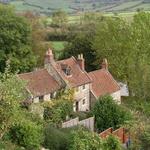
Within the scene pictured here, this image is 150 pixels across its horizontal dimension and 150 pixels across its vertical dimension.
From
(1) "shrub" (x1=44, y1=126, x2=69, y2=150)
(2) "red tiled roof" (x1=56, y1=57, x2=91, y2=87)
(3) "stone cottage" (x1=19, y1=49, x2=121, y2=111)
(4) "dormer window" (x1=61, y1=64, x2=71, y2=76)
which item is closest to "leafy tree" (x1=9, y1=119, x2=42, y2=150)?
(1) "shrub" (x1=44, y1=126, x2=69, y2=150)

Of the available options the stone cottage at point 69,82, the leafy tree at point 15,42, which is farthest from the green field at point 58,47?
the stone cottage at point 69,82

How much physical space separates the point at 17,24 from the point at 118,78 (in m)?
16.2

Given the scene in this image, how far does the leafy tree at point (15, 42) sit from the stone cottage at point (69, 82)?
10.7 metres

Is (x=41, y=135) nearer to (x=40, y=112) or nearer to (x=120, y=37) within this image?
(x=40, y=112)

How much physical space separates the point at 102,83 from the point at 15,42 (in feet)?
47.9

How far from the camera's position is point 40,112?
54938mm

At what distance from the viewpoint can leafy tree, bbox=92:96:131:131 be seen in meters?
55.4

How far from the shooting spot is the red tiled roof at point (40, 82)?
59.1 metres

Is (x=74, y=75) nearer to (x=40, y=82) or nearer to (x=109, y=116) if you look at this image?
(x=40, y=82)

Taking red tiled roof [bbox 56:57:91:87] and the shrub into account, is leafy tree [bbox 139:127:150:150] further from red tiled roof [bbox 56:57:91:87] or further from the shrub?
red tiled roof [bbox 56:57:91:87]

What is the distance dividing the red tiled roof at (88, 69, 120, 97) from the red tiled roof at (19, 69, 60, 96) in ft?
22.3

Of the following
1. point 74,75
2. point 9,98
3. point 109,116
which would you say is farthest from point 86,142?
point 74,75

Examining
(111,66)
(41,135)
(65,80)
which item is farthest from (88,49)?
(41,135)

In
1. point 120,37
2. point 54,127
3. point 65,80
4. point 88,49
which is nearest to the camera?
point 54,127
